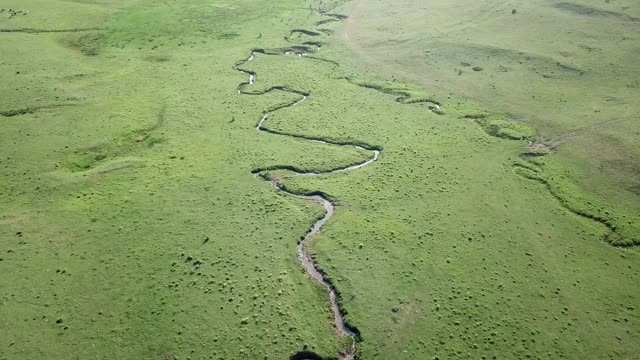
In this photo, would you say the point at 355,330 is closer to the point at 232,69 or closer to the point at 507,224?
the point at 507,224

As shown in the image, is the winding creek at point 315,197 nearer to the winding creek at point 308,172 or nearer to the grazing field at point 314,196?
the winding creek at point 308,172

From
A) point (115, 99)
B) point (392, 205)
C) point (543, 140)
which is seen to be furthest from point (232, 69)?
point (543, 140)

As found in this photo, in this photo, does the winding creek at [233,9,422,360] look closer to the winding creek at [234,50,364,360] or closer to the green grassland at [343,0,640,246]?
the winding creek at [234,50,364,360]

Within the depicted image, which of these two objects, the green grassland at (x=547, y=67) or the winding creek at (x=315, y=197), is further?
the green grassland at (x=547, y=67)

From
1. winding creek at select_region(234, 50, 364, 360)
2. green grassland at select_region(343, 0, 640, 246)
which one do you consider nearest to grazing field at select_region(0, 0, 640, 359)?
winding creek at select_region(234, 50, 364, 360)

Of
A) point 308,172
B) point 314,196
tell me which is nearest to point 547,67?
point 308,172

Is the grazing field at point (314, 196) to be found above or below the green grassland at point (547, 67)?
below

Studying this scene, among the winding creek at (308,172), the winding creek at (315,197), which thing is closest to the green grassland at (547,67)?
the winding creek at (308,172)

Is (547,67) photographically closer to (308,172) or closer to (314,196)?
(308,172)
